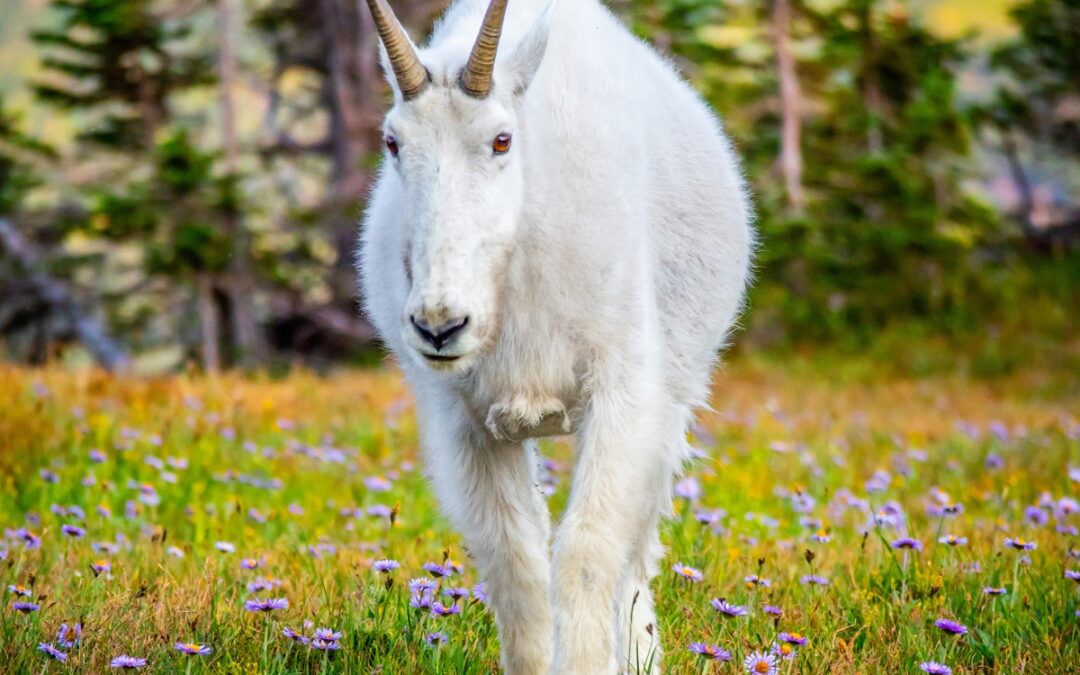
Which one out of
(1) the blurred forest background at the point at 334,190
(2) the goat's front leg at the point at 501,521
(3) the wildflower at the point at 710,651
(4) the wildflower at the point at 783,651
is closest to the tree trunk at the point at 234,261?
(1) the blurred forest background at the point at 334,190

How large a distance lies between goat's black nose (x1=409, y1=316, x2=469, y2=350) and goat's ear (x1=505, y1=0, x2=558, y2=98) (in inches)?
31.0

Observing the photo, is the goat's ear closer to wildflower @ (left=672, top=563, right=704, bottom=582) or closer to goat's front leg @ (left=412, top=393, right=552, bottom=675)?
goat's front leg @ (left=412, top=393, right=552, bottom=675)

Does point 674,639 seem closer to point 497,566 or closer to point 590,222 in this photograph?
point 497,566

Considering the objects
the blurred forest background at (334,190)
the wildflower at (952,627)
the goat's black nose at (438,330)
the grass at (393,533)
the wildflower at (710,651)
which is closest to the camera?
the goat's black nose at (438,330)

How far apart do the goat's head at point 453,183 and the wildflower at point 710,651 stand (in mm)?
958

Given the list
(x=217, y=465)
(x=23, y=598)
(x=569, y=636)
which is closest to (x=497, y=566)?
(x=569, y=636)

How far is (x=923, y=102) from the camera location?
61.6 ft

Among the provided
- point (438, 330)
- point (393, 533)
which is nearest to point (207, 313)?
point (393, 533)

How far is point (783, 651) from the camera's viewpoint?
339cm

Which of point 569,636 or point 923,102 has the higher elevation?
point 569,636

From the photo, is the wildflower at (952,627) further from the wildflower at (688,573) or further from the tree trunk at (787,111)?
the tree trunk at (787,111)

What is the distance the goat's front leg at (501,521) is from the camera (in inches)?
145

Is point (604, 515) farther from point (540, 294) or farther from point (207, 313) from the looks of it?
point (207, 313)

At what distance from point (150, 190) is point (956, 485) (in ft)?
39.2
